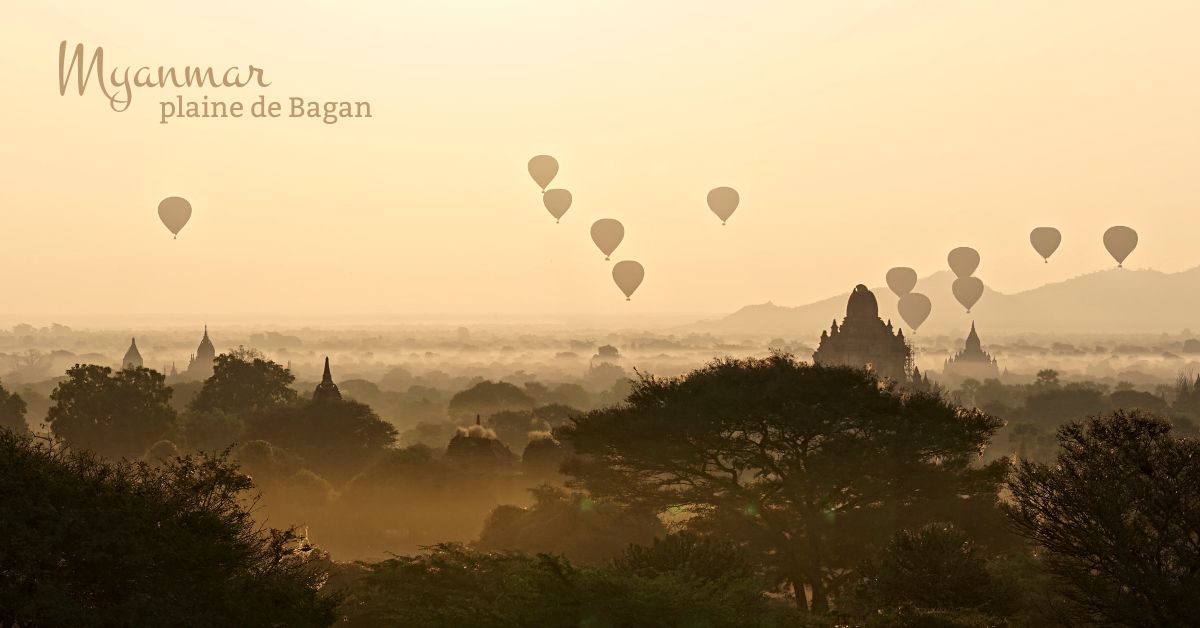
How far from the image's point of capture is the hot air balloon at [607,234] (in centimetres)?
15150

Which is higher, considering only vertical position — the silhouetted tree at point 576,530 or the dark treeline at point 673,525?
the dark treeline at point 673,525

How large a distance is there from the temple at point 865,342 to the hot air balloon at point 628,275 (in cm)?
2987

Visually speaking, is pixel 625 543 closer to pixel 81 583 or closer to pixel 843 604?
pixel 843 604

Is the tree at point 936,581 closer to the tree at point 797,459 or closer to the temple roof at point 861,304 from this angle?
the tree at point 797,459

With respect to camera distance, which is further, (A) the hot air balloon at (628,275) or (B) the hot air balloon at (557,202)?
(A) the hot air balloon at (628,275)

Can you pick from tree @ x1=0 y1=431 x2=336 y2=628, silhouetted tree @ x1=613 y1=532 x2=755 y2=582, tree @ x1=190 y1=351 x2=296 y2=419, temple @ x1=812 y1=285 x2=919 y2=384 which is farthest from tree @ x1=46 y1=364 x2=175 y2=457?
temple @ x1=812 y1=285 x2=919 y2=384

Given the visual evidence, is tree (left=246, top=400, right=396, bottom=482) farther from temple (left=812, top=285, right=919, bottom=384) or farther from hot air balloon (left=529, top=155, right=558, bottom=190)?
temple (left=812, top=285, right=919, bottom=384)

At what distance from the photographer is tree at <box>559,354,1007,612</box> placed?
4969 centimetres

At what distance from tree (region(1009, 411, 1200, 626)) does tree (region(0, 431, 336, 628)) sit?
19989mm

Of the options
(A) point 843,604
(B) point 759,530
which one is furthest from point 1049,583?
(B) point 759,530

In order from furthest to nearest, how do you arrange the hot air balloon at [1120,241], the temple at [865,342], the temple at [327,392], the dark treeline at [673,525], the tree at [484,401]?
the hot air balloon at [1120,241] < the tree at [484,401] < the temple at [865,342] < the temple at [327,392] < the dark treeline at [673,525]

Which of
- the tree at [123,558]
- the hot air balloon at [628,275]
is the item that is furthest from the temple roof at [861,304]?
the tree at [123,558]

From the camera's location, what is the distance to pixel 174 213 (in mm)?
136375

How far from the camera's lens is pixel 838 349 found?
174750 mm
